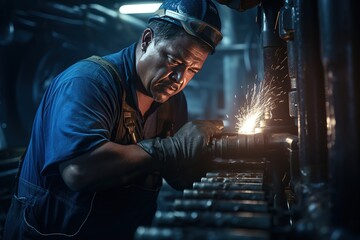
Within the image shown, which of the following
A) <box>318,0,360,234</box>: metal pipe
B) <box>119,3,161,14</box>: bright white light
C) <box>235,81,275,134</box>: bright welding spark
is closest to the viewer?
<box>318,0,360,234</box>: metal pipe

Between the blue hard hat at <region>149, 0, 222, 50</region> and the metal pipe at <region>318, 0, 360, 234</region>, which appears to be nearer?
the metal pipe at <region>318, 0, 360, 234</region>

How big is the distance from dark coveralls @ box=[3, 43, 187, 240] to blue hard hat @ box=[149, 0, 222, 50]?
46 cm

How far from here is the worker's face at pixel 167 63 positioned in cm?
264

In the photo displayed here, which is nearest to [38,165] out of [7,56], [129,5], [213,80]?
[129,5]

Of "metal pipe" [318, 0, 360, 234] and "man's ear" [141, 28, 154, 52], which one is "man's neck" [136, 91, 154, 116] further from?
"metal pipe" [318, 0, 360, 234]

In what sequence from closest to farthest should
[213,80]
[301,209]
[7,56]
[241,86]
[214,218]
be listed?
[214,218]
[301,209]
[7,56]
[241,86]
[213,80]

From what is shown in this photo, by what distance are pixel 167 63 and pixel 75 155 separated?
97 cm

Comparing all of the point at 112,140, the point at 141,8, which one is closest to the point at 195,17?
the point at 112,140

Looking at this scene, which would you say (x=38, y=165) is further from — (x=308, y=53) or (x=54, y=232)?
(x=308, y=53)

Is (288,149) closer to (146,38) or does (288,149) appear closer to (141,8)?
(146,38)

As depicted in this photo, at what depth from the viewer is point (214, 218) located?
1228 mm

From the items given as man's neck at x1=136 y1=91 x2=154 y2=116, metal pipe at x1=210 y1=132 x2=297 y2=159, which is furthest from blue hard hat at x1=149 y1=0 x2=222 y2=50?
metal pipe at x1=210 y1=132 x2=297 y2=159

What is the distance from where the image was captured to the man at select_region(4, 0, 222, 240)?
86.6 inches

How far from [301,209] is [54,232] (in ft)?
5.63
